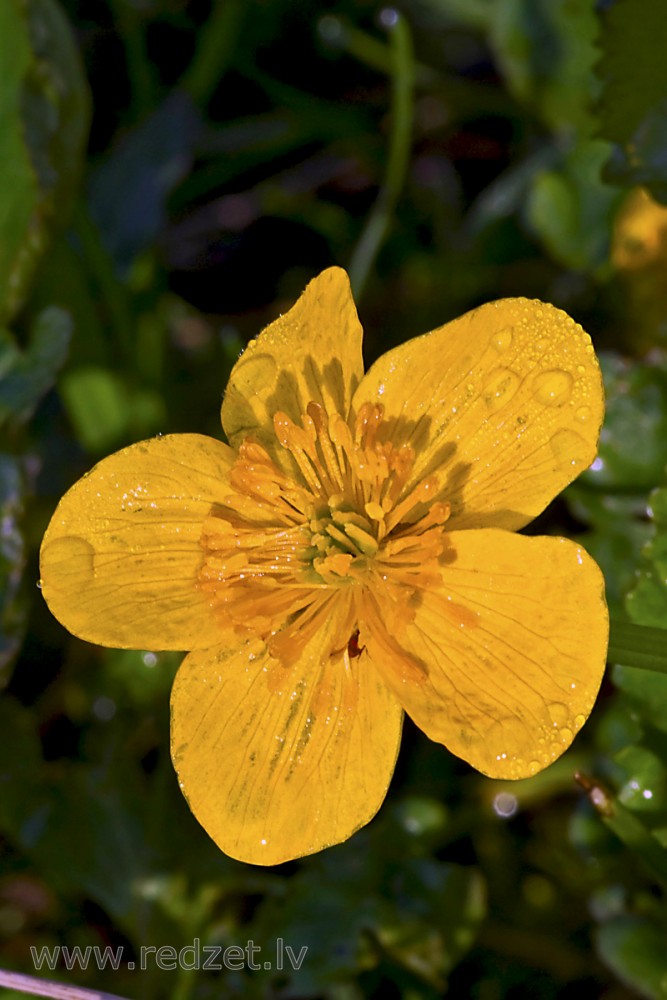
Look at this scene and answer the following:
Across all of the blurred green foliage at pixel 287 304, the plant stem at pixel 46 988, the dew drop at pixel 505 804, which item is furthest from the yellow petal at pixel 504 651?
the dew drop at pixel 505 804

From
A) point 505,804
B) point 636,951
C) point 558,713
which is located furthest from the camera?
point 505,804

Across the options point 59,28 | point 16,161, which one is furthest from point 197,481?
point 59,28

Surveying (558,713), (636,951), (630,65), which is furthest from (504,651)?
(630,65)

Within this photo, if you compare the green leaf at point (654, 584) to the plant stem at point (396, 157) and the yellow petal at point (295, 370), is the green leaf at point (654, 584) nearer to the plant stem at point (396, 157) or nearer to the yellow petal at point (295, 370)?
the yellow petal at point (295, 370)

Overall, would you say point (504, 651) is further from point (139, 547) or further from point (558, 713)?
point (139, 547)

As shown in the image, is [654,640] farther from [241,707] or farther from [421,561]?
[241,707]

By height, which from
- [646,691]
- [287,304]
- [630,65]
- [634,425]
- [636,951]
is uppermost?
[630,65]
